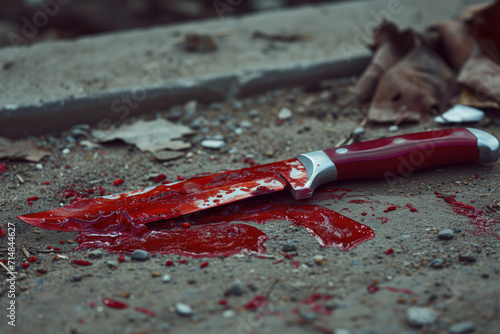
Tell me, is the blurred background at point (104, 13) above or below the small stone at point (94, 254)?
above

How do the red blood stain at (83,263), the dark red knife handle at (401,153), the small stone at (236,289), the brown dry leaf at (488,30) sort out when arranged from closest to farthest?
the small stone at (236,289), the red blood stain at (83,263), the dark red knife handle at (401,153), the brown dry leaf at (488,30)

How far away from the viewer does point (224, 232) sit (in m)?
2.09

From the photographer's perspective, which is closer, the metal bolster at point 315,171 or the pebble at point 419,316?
the pebble at point 419,316

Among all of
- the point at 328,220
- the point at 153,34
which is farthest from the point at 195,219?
the point at 153,34

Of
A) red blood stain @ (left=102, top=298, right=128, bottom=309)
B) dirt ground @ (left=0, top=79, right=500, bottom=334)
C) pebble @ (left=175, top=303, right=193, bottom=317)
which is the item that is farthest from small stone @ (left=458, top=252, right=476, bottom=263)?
red blood stain @ (left=102, top=298, right=128, bottom=309)

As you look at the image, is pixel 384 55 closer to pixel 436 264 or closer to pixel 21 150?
pixel 436 264

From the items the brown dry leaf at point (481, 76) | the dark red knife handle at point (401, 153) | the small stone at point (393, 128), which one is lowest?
the small stone at point (393, 128)

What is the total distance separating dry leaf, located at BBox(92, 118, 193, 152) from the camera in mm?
2857

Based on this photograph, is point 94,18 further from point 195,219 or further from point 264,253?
point 264,253

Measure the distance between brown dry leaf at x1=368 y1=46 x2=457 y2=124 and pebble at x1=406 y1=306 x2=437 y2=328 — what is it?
1547 millimetres

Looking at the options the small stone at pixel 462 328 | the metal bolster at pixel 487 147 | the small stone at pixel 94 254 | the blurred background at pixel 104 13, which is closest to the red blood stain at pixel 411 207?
the metal bolster at pixel 487 147

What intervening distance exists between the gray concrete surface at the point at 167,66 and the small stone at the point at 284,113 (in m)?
0.29

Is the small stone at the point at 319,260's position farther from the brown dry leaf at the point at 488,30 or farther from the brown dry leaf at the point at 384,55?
the brown dry leaf at the point at 488,30

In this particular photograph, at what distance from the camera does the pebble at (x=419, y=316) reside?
1.52 m
